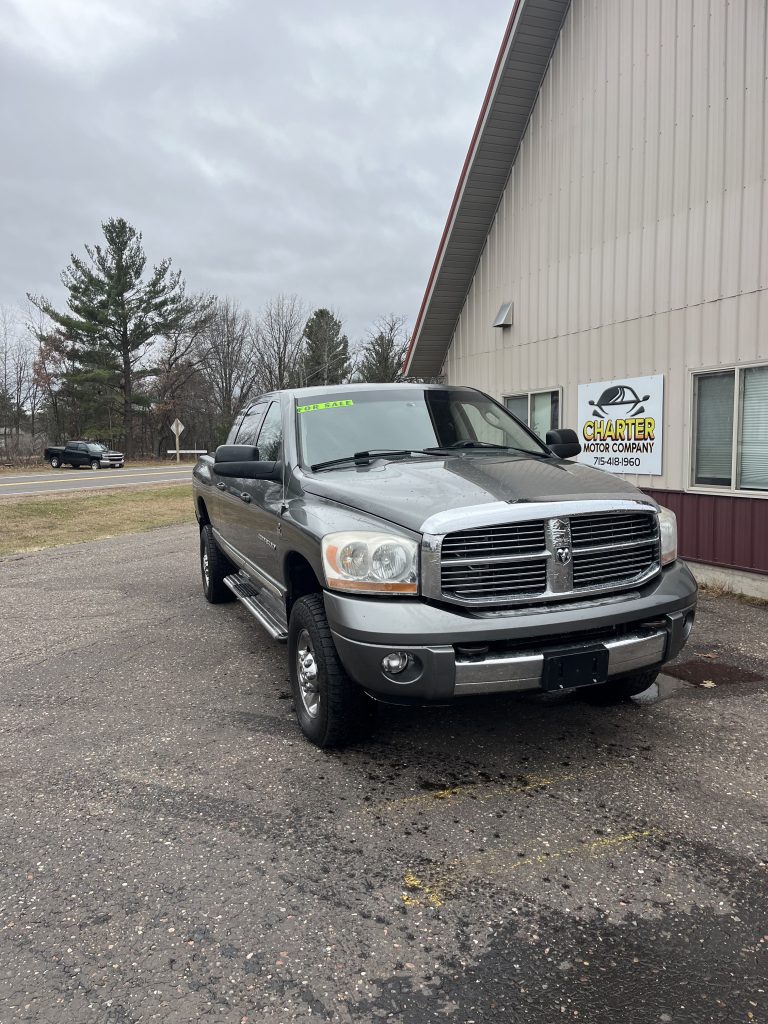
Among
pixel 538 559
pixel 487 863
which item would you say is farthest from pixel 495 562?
pixel 487 863

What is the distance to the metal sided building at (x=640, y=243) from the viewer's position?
23.1ft

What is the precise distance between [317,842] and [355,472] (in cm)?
192

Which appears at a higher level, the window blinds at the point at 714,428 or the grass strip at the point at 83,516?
the window blinds at the point at 714,428

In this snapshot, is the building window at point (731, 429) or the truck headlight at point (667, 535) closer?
the truck headlight at point (667, 535)

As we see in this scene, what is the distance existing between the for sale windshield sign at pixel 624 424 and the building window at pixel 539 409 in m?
0.58

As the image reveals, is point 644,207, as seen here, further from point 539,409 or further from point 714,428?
point 539,409

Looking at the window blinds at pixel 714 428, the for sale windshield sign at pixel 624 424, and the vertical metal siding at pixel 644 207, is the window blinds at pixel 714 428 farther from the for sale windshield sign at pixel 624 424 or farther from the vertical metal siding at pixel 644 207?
the for sale windshield sign at pixel 624 424

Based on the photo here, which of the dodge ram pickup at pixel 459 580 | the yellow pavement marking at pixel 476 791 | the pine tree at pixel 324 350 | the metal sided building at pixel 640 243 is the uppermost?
the pine tree at pixel 324 350

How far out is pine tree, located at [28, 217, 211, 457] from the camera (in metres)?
45.1

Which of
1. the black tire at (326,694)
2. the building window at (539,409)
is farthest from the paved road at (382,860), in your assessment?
the building window at (539,409)

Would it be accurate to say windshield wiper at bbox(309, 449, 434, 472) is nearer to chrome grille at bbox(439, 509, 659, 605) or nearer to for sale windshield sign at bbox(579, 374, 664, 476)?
chrome grille at bbox(439, 509, 659, 605)

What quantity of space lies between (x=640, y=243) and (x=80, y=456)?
120ft

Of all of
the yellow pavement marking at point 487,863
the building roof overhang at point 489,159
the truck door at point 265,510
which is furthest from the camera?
the building roof overhang at point 489,159

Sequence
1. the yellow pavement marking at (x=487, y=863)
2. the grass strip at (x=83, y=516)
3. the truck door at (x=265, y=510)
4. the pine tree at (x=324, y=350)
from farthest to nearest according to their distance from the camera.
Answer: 1. the pine tree at (x=324, y=350)
2. the grass strip at (x=83, y=516)
3. the truck door at (x=265, y=510)
4. the yellow pavement marking at (x=487, y=863)
